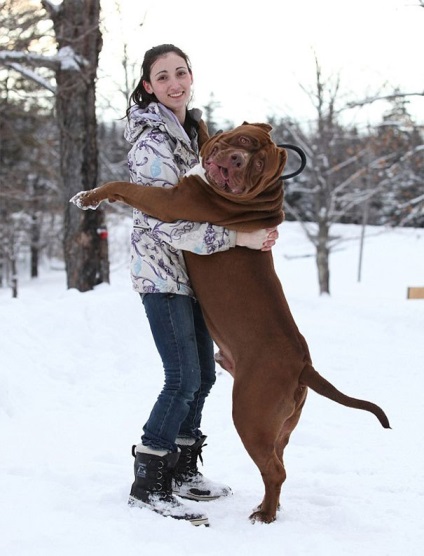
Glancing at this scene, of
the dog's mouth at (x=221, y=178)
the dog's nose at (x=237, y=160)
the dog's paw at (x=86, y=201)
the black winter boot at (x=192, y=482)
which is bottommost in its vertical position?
the black winter boot at (x=192, y=482)

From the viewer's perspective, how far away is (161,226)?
3092mm

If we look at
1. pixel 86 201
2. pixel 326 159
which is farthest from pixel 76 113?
pixel 326 159

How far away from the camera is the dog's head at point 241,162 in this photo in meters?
2.86

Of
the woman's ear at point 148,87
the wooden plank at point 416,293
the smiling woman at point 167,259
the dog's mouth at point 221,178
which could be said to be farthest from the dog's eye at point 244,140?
the wooden plank at point 416,293

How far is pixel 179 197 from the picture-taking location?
2.99m

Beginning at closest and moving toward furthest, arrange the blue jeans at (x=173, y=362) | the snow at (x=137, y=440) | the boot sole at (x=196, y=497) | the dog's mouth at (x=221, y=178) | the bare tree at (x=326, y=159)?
the snow at (x=137, y=440)
the dog's mouth at (x=221, y=178)
the blue jeans at (x=173, y=362)
the boot sole at (x=196, y=497)
the bare tree at (x=326, y=159)

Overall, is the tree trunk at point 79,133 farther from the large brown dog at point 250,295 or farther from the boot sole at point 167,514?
the boot sole at point 167,514

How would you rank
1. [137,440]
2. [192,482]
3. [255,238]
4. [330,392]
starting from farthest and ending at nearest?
[137,440] < [192,482] < [255,238] < [330,392]

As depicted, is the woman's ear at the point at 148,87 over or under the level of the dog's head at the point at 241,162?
over

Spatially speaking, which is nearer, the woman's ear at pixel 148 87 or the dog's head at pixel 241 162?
the dog's head at pixel 241 162

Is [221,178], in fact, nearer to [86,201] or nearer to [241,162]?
[241,162]

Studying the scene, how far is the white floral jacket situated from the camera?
3.05 m

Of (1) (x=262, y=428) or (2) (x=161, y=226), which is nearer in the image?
(1) (x=262, y=428)

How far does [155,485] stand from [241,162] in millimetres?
1419
